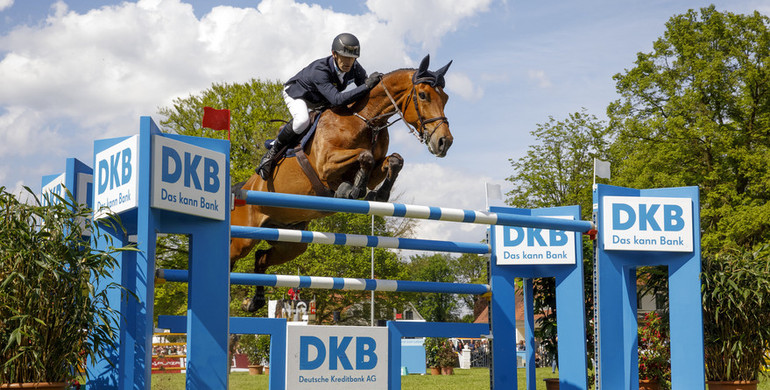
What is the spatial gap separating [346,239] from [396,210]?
0.44m

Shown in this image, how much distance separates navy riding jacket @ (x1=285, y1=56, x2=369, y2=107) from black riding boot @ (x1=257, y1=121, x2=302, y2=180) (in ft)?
0.75

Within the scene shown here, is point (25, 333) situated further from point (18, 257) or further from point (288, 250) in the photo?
point (288, 250)

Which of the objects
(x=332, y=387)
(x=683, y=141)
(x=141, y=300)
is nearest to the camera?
(x=141, y=300)

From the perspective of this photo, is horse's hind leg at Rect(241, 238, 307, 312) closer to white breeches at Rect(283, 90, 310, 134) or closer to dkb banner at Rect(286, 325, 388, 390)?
white breeches at Rect(283, 90, 310, 134)

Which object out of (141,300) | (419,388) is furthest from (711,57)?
(141,300)

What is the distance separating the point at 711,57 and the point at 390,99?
15.3 meters

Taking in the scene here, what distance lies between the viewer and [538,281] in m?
6.70

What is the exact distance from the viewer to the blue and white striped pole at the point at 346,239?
3661 mm

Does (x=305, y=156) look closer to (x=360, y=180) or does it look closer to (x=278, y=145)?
(x=278, y=145)

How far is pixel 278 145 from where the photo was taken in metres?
5.07

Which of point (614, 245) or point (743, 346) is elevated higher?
point (614, 245)

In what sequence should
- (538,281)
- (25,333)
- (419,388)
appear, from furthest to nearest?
(419,388) < (538,281) < (25,333)

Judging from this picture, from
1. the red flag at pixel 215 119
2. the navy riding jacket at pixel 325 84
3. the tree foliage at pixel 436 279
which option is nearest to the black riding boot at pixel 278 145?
the navy riding jacket at pixel 325 84

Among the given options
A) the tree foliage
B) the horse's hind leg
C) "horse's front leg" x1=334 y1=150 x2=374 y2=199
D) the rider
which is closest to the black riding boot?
the rider
